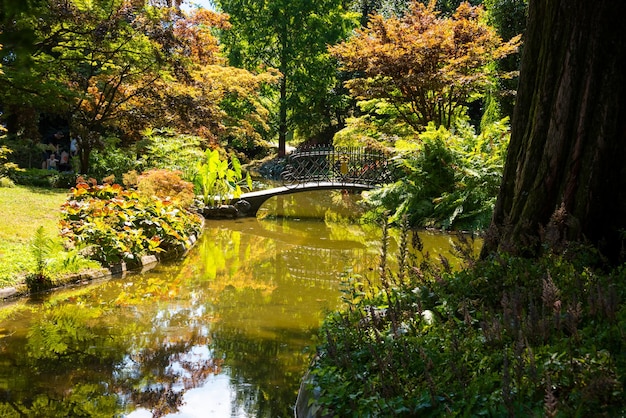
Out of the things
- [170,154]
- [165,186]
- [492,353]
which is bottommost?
[492,353]

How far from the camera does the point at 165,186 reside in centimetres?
1128

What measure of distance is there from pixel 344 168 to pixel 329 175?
70 cm

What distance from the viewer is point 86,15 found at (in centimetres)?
1328

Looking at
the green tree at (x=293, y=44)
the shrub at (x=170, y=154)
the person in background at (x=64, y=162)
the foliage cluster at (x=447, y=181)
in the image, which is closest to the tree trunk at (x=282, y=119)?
Answer: the green tree at (x=293, y=44)

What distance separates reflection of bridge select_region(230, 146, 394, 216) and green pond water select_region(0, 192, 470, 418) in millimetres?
5324

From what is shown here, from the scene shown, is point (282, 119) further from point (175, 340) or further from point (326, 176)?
point (175, 340)

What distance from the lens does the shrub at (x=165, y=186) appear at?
1062cm

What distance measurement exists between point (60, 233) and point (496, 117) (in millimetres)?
13197

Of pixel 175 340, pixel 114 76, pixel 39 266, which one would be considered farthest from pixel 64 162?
pixel 175 340

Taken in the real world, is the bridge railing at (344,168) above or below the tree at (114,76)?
below

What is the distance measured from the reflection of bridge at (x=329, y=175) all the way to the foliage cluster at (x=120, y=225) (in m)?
4.58

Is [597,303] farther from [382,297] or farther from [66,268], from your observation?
[66,268]

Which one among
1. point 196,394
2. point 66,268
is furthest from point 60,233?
point 196,394

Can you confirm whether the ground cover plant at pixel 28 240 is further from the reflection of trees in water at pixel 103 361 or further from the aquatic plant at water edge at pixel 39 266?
the reflection of trees in water at pixel 103 361
